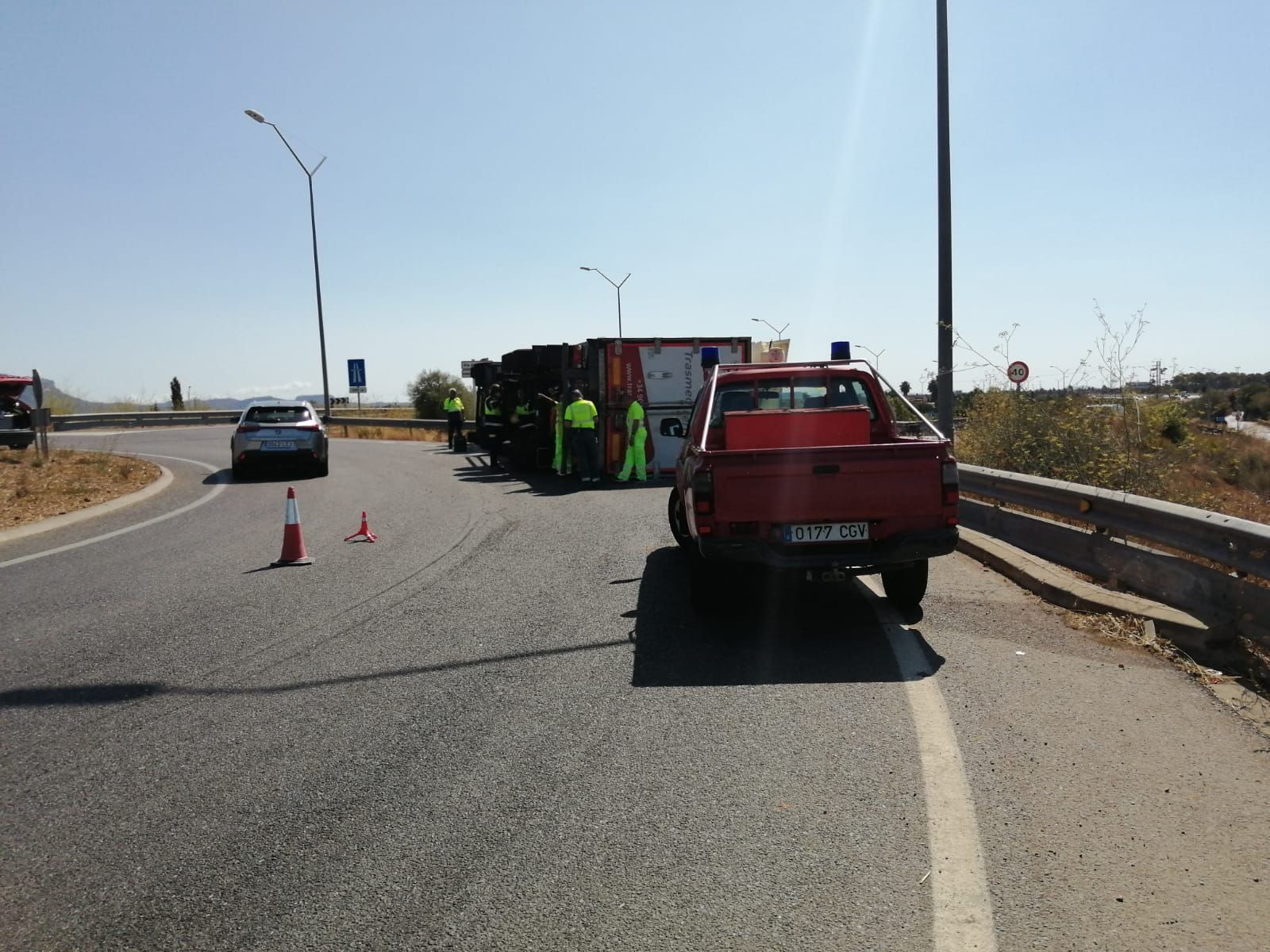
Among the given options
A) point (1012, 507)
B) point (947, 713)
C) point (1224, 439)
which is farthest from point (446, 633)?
point (1224, 439)

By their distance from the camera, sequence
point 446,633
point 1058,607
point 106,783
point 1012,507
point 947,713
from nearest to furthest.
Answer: point 106,783, point 947,713, point 446,633, point 1058,607, point 1012,507

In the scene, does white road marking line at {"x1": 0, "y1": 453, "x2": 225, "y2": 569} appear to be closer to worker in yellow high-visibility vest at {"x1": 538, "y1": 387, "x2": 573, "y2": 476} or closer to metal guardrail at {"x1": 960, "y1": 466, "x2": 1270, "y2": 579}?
worker in yellow high-visibility vest at {"x1": 538, "y1": 387, "x2": 573, "y2": 476}

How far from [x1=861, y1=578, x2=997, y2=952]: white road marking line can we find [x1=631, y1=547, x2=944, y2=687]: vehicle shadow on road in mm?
492

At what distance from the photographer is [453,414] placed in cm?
2780

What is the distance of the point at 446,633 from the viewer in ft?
21.8

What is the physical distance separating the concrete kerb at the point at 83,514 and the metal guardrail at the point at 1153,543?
10.6 metres

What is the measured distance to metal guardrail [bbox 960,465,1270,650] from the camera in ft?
18.4

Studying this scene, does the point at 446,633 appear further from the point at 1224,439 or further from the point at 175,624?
the point at 1224,439

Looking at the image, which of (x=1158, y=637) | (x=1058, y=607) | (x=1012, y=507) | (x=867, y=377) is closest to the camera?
(x=1158, y=637)

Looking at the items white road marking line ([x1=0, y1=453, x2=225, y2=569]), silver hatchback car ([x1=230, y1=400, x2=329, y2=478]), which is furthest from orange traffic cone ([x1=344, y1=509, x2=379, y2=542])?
silver hatchback car ([x1=230, y1=400, x2=329, y2=478])

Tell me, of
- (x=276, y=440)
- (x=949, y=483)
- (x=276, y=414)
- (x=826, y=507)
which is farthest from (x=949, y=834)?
(x=276, y=414)

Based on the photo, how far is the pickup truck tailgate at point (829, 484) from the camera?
650 centimetres

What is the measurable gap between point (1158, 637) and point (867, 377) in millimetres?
3437

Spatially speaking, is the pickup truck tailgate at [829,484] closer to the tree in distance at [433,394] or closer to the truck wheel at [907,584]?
the truck wheel at [907,584]
